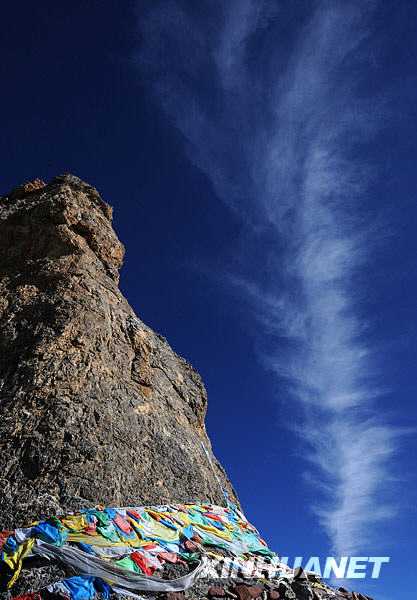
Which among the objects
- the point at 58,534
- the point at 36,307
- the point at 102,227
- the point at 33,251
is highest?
the point at 102,227

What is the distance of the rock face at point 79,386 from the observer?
35.2ft

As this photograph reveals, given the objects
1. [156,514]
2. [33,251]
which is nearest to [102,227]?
[33,251]

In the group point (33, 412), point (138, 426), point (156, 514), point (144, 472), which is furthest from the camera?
point (138, 426)

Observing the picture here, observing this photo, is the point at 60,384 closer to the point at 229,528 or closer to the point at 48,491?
the point at 48,491

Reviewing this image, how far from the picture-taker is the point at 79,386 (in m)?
12.9

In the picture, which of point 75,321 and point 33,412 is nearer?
point 33,412

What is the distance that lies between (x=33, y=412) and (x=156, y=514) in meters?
4.24

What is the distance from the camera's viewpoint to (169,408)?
54.7 ft

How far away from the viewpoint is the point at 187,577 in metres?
8.80

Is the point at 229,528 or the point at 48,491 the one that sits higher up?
the point at 229,528

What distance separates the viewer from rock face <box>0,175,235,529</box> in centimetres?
1074

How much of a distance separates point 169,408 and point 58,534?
811 centimetres

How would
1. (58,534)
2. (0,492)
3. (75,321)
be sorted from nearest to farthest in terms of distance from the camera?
(58,534)
(0,492)
(75,321)

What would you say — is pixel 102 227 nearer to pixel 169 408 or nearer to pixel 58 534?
pixel 169 408
